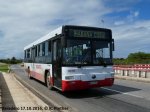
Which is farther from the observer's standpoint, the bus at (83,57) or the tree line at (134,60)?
the tree line at (134,60)

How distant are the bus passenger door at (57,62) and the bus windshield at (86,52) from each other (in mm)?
852

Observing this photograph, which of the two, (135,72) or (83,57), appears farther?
(135,72)

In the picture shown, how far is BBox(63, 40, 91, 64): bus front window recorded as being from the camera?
14.4m

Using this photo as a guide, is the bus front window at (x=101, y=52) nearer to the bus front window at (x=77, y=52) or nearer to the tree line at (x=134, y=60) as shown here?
the bus front window at (x=77, y=52)

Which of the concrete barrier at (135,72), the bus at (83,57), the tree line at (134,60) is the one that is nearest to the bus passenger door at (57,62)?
the bus at (83,57)

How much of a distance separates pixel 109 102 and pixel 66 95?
3551mm

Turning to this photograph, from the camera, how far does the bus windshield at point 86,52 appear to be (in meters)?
14.4

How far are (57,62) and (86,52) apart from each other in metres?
1.65

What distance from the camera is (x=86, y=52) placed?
14.6 meters

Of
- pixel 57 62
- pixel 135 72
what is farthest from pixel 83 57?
pixel 135 72

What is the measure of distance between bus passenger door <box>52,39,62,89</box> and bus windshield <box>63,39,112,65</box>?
2.79 feet

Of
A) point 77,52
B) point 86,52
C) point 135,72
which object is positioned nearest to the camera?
point 77,52

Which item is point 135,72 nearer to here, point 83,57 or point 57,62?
point 57,62

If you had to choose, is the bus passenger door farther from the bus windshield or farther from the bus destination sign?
the bus destination sign
